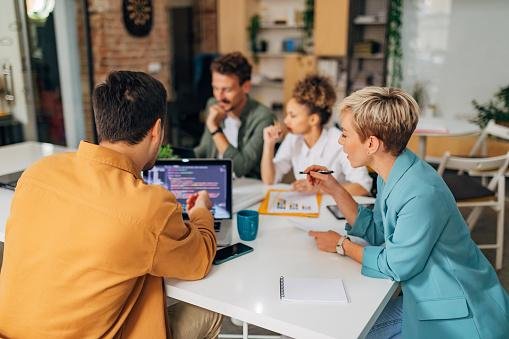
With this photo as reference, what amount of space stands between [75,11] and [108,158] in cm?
421

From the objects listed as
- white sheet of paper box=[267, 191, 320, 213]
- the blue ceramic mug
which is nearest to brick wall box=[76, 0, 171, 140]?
white sheet of paper box=[267, 191, 320, 213]

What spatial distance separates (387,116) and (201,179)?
2.55 ft

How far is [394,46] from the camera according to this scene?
592 cm

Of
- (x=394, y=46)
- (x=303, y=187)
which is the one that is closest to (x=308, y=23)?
(x=394, y=46)

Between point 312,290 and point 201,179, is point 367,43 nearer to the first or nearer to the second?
point 201,179

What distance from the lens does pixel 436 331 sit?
1365mm

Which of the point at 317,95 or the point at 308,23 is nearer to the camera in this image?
the point at 317,95

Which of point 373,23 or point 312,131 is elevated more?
point 373,23

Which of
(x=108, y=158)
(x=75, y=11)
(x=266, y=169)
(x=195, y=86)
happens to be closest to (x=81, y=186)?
(x=108, y=158)

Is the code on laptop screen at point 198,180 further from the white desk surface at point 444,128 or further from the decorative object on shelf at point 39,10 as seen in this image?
the decorative object on shelf at point 39,10

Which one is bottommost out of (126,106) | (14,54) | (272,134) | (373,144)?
(272,134)

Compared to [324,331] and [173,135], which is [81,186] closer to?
[324,331]

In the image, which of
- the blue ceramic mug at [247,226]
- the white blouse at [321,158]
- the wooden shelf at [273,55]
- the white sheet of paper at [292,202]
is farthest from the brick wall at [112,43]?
the blue ceramic mug at [247,226]

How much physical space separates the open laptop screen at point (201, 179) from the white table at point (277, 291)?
21cm
